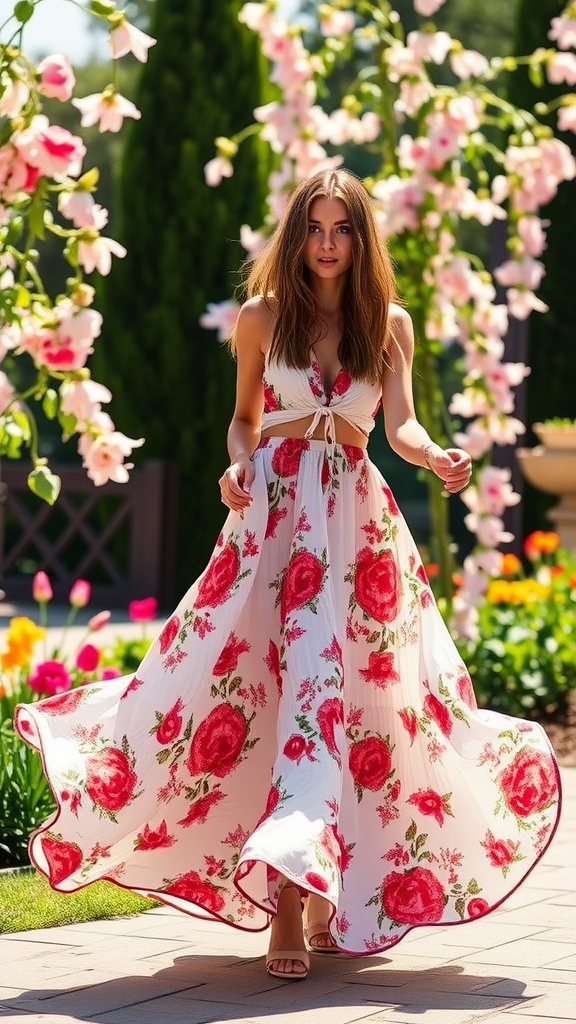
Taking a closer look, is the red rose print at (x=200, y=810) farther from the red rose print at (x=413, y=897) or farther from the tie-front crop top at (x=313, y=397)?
the tie-front crop top at (x=313, y=397)

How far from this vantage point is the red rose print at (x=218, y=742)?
129 inches

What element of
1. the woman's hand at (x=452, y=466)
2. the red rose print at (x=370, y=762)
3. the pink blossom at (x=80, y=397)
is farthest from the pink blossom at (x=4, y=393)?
the red rose print at (x=370, y=762)

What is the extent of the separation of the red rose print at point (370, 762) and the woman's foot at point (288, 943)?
26 cm

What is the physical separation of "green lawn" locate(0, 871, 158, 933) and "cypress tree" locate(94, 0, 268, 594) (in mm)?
7599

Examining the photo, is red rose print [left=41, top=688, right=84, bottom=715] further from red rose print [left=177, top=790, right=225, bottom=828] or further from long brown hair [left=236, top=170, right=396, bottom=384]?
long brown hair [left=236, top=170, right=396, bottom=384]

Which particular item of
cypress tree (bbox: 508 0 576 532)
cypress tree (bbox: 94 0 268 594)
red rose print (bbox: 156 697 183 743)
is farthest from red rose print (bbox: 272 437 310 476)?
cypress tree (bbox: 508 0 576 532)

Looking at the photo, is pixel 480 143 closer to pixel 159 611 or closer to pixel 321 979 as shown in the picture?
pixel 321 979

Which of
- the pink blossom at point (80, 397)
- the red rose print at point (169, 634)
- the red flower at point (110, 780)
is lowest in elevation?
the red flower at point (110, 780)

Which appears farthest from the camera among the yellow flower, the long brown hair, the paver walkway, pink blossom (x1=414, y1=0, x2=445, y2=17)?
pink blossom (x1=414, y1=0, x2=445, y2=17)

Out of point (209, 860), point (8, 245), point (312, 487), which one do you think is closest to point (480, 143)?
point (8, 245)

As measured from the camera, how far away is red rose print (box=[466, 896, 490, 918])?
3.21 meters

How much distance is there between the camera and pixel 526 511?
11930 mm

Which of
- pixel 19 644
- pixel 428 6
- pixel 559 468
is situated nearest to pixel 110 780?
pixel 19 644

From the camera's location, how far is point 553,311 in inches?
482
